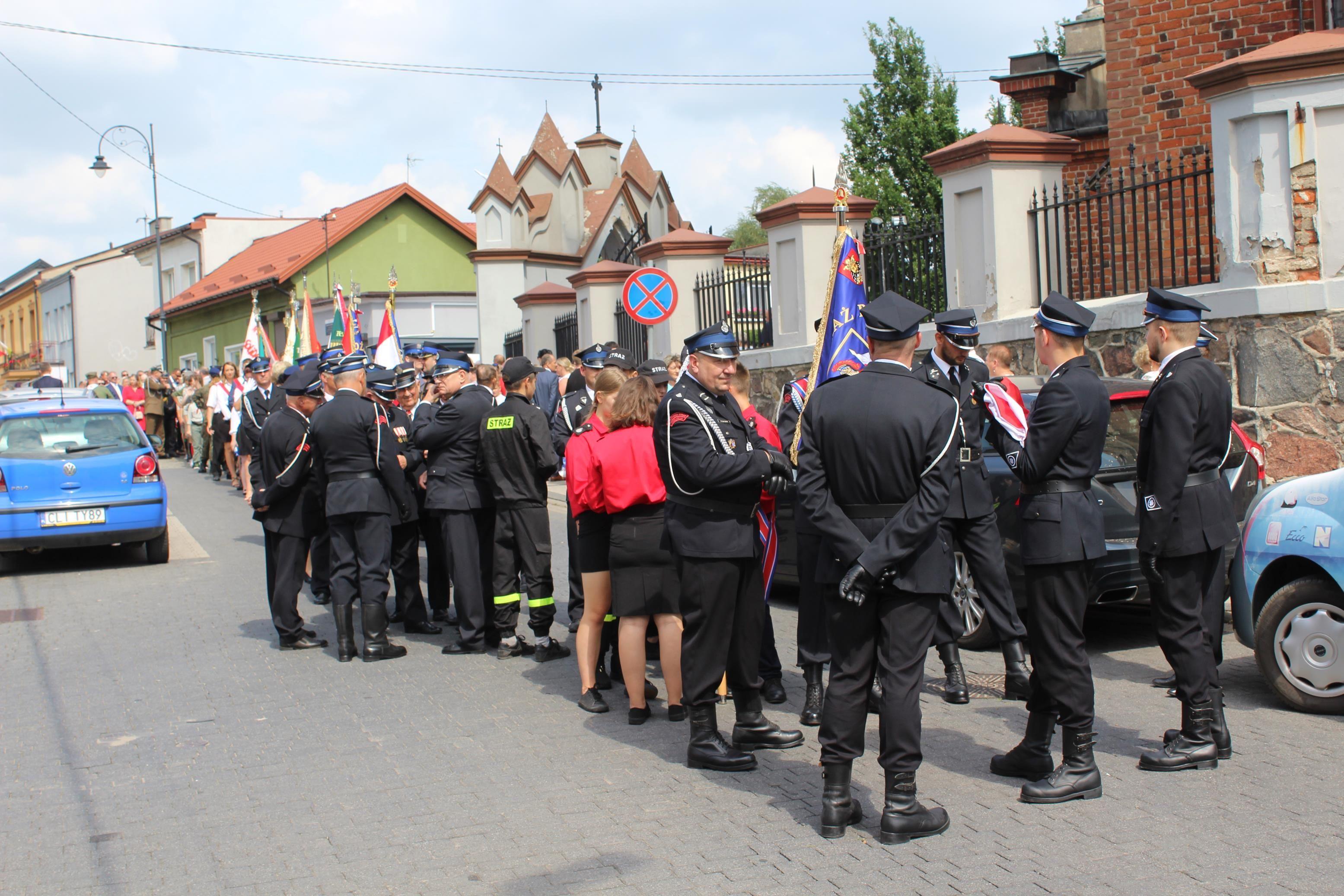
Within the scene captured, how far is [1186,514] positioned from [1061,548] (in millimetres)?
629

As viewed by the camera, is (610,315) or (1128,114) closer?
(1128,114)

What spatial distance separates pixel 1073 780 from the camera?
4.92 meters

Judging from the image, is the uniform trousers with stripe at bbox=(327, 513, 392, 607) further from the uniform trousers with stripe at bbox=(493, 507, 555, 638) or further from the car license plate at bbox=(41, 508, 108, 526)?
the car license plate at bbox=(41, 508, 108, 526)

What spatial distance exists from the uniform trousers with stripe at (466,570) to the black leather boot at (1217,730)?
4.46 meters

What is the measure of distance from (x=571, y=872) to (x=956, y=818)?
4.93 ft

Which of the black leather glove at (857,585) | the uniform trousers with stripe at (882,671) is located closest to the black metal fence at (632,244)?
the uniform trousers with stripe at (882,671)

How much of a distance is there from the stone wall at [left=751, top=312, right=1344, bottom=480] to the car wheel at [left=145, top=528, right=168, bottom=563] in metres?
9.44

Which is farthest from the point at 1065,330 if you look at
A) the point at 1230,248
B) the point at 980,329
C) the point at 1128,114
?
the point at 1128,114

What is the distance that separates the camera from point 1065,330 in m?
5.20

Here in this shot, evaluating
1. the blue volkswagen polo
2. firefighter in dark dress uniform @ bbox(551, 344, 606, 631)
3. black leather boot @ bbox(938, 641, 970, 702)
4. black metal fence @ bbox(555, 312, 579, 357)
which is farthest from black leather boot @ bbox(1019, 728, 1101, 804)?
black metal fence @ bbox(555, 312, 579, 357)

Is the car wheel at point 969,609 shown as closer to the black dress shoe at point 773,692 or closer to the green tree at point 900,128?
the black dress shoe at point 773,692

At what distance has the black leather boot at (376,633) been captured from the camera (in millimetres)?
8102

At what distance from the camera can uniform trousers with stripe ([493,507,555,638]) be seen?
7977 millimetres

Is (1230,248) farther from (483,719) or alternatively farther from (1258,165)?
(483,719)
